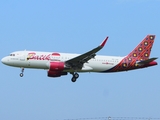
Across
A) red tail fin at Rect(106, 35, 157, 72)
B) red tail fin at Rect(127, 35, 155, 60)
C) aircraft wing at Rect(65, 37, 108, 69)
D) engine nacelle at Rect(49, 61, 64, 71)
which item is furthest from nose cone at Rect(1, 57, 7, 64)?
red tail fin at Rect(127, 35, 155, 60)

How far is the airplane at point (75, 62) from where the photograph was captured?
8969 centimetres

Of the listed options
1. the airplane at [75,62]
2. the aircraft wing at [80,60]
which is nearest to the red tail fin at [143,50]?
the airplane at [75,62]

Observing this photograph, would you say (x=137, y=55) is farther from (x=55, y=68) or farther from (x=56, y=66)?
(x=55, y=68)

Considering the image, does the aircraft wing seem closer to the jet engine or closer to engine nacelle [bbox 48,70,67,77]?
the jet engine

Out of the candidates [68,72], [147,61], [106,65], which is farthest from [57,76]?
[147,61]

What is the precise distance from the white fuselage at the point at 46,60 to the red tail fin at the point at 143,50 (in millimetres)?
4310

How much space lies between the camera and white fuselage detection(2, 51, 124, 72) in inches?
3526

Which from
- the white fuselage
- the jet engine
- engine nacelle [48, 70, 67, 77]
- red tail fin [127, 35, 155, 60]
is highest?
red tail fin [127, 35, 155, 60]

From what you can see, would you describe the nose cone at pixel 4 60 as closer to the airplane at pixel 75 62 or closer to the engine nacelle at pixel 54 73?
the airplane at pixel 75 62

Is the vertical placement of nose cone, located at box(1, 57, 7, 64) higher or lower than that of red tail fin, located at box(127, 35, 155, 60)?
lower

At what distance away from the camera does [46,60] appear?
295ft

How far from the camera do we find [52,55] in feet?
298

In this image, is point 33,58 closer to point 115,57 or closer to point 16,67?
point 16,67

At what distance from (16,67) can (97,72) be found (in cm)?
1272
